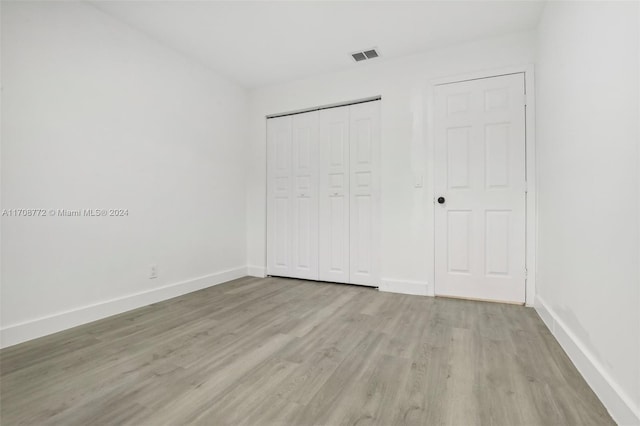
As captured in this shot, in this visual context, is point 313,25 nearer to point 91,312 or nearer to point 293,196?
point 293,196

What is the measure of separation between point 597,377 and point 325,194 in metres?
2.78

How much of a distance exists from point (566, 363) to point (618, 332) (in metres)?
0.59

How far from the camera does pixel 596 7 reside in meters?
1.48

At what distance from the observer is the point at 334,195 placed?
365 centimetres

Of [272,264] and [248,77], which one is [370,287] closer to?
[272,264]

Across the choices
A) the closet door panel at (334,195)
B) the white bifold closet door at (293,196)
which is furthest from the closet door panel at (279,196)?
the closet door panel at (334,195)

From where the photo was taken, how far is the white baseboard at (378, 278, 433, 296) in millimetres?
3098

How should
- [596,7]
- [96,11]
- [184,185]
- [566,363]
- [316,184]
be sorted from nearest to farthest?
[596,7]
[566,363]
[96,11]
[184,185]
[316,184]

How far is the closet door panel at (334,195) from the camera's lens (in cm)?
358

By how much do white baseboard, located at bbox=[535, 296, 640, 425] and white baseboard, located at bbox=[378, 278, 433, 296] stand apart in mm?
1114

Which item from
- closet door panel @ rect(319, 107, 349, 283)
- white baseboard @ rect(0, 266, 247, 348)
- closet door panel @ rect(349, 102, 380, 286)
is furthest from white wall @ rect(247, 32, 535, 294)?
white baseboard @ rect(0, 266, 247, 348)

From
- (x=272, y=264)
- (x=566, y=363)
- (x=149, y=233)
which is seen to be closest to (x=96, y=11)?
(x=149, y=233)

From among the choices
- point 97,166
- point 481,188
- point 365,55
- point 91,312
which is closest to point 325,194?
point 365,55

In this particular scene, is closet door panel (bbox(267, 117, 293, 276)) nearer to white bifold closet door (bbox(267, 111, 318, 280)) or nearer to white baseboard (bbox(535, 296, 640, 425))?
white bifold closet door (bbox(267, 111, 318, 280))
